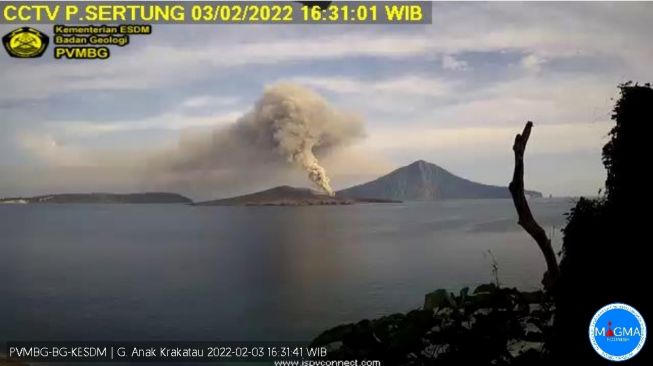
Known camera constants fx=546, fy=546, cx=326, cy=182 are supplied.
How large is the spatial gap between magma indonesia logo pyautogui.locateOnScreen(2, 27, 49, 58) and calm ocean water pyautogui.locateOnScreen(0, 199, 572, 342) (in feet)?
18.8

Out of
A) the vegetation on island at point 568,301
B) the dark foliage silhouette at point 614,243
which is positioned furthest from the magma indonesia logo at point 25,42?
the dark foliage silhouette at point 614,243

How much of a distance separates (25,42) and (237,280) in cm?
2261

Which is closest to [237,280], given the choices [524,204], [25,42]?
[25,42]

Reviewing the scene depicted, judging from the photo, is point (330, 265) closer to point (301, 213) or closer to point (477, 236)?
point (477, 236)

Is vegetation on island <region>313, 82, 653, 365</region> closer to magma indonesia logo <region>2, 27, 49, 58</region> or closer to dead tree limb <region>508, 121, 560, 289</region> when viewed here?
dead tree limb <region>508, 121, 560, 289</region>

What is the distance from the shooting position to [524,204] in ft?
9.11

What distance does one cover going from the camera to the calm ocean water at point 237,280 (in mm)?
17500

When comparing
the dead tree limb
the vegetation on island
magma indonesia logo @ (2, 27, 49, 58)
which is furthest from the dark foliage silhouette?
magma indonesia logo @ (2, 27, 49, 58)

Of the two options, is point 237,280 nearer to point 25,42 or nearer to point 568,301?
point 25,42

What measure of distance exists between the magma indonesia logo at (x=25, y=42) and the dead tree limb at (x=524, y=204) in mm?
5171

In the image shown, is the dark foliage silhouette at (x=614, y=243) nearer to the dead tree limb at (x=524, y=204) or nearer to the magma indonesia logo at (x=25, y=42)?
the dead tree limb at (x=524, y=204)

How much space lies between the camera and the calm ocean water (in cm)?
1750

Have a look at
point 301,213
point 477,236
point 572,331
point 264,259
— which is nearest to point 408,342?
point 572,331

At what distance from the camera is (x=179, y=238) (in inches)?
2003
